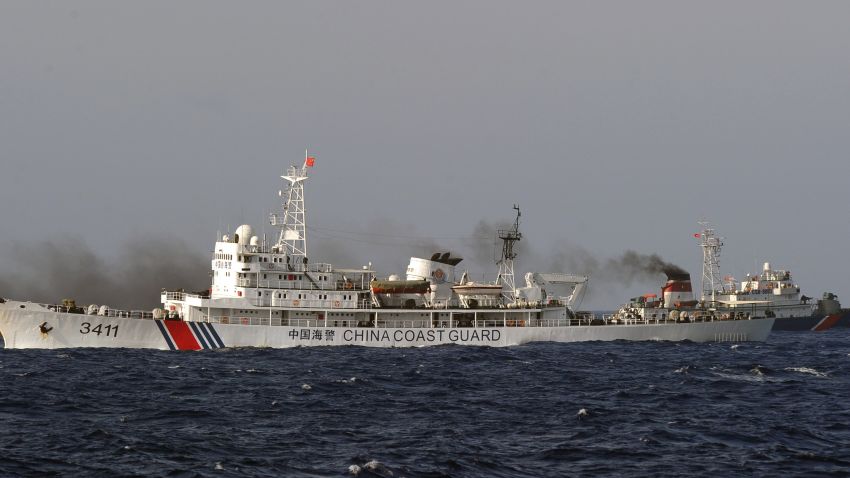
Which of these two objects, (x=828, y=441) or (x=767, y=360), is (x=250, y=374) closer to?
(x=828, y=441)

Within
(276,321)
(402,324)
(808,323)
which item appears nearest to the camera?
(276,321)

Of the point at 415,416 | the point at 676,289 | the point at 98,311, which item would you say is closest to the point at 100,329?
the point at 98,311

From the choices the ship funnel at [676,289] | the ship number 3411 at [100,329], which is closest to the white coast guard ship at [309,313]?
the ship number 3411 at [100,329]

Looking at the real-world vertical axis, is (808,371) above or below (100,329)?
below

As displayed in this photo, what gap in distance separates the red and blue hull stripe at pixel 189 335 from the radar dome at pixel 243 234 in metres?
6.59

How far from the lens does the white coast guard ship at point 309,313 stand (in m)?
63.1

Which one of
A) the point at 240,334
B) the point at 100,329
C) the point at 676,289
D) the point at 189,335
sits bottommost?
the point at 189,335

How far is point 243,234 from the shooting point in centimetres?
6725

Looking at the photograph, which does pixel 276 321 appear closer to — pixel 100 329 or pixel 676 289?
pixel 100 329

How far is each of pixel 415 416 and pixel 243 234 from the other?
34.6 meters

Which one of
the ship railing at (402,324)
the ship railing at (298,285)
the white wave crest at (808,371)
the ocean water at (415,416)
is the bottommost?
the ocean water at (415,416)

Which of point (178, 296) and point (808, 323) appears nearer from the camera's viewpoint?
point (178, 296)

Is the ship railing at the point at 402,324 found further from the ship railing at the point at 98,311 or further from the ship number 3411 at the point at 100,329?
the ship number 3411 at the point at 100,329

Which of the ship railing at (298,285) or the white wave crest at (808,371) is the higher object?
the ship railing at (298,285)
